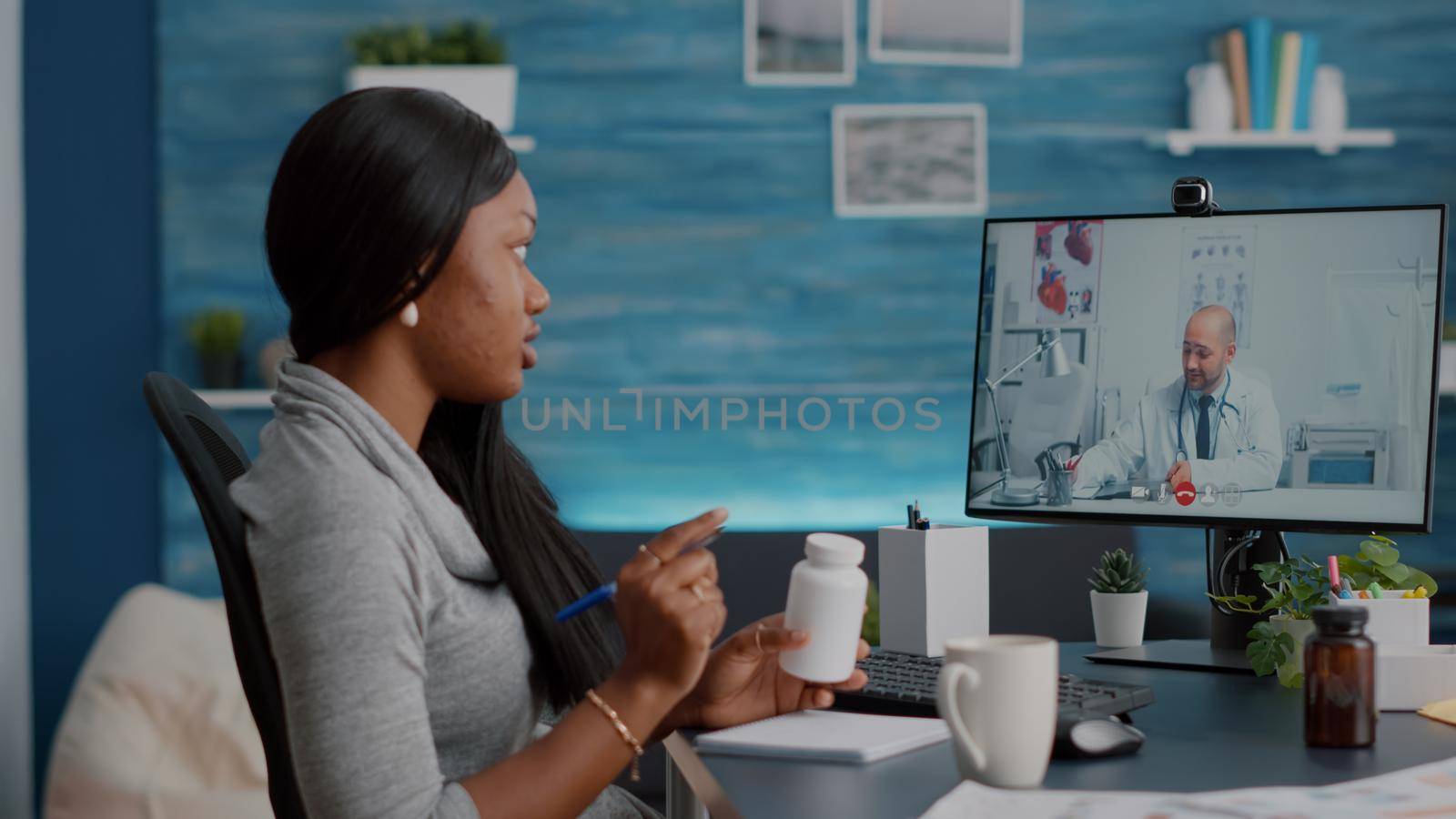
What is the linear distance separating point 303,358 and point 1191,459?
969mm

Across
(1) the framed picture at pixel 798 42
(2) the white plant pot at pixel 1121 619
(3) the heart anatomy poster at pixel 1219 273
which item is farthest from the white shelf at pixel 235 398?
(3) the heart anatomy poster at pixel 1219 273

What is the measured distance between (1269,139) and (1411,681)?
2229mm

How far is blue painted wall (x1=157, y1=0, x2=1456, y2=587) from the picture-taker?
10.9ft

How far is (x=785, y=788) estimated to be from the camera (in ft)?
3.34

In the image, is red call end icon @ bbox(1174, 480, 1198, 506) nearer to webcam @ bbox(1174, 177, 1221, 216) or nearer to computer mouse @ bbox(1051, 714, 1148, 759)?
webcam @ bbox(1174, 177, 1221, 216)

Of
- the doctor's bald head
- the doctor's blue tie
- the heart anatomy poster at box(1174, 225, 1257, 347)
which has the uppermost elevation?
the heart anatomy poster at box(1174, 225, 1257, 347)

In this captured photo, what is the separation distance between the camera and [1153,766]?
1.07 metres

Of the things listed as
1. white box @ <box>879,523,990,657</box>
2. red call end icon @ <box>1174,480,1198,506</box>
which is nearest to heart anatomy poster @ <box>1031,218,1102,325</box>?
red call end icon @ <box>1174,480,1198,506</box>

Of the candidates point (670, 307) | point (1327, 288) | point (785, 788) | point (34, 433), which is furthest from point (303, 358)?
point (34, 433)

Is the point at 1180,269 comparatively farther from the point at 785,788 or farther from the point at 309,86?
the point at 309,86

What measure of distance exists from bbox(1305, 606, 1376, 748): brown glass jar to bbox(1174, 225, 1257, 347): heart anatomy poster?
0.52m

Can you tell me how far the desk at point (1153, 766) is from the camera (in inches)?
39.1

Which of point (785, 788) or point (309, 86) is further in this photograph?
point (309, 86)

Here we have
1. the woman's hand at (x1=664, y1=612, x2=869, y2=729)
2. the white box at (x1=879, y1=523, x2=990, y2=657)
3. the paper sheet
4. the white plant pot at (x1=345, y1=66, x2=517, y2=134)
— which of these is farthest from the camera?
the white plant pot at (x1=345, y1=66, x2=517, y2=134)
